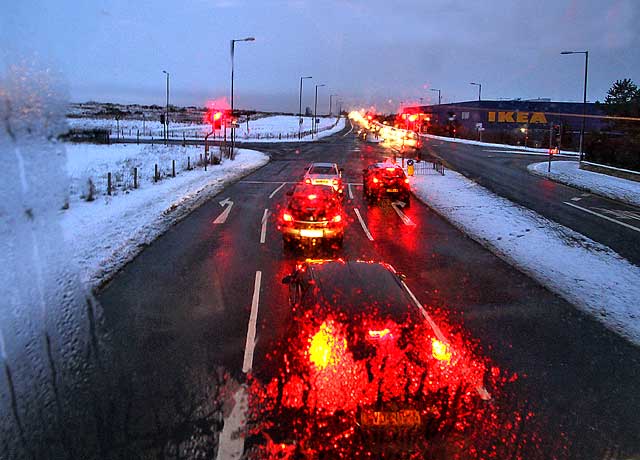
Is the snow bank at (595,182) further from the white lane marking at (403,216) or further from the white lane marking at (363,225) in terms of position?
the white lane marking at (363,225)

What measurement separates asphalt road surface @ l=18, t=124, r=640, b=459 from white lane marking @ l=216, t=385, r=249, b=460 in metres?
0.10

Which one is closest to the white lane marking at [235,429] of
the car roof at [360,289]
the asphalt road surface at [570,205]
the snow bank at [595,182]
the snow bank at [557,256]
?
the car roof at [360,289]

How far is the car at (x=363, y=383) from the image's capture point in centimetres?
488

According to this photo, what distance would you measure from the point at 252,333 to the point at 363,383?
11.7ft

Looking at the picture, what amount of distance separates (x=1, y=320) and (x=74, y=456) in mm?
4443

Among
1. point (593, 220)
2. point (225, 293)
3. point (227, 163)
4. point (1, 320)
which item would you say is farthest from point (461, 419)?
point (227, 163)

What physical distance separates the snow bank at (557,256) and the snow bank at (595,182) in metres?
7.02

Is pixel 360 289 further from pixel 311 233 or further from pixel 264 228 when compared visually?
pixel 264 228

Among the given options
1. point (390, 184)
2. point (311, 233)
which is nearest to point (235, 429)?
point (311, 233)

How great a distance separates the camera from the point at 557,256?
13773 mm

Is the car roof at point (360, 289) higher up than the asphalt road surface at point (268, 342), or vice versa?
the car roof at point (360, 289)

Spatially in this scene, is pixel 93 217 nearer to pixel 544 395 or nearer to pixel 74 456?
pixel 74 456

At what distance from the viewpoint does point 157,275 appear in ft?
37.5

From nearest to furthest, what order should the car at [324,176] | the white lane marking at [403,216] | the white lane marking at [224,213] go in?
the white lane marking at [224,213] < the white lane marking at [403,216] < the car at [324,176]
